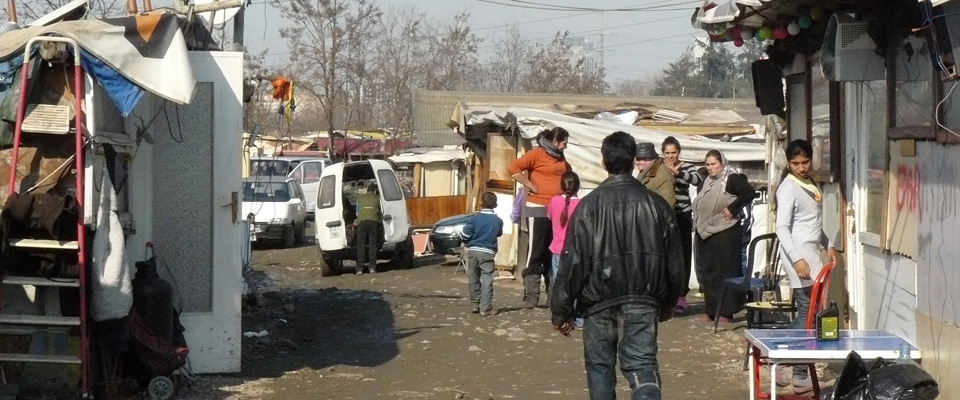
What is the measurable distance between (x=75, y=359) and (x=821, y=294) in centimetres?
495

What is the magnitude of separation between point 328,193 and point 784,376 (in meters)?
12.2

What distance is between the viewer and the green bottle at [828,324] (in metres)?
6.62

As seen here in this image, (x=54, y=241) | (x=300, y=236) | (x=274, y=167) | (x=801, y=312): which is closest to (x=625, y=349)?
(x=801, y=312)

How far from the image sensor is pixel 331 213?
1927 centimetres

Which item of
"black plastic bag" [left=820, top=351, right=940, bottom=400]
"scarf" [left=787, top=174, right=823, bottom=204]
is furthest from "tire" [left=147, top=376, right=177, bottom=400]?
"scarf" [left=787, top=174, right=823, bottom=204]

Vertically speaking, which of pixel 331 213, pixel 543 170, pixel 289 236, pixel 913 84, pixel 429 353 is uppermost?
pixel 913 84

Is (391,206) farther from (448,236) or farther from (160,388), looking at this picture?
(160,388)

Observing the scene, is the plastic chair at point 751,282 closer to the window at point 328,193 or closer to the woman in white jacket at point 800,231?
the woman in white jacket at point 800,231

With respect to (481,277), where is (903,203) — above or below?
above

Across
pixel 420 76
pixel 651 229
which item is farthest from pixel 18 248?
pixel 420 76

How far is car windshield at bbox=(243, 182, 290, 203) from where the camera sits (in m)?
24.8

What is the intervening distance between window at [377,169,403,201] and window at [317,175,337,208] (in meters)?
0.86

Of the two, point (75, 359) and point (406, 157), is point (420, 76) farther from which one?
point (75, 359)

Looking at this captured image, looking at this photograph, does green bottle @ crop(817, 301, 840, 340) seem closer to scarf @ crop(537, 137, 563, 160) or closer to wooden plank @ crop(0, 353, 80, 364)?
wooden plank @ crop(0, 353, 80, 364)
